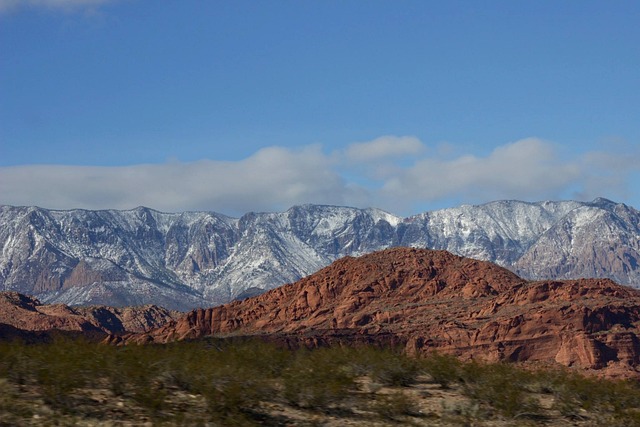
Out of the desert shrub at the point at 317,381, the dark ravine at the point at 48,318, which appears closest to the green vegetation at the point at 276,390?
the desert shrub at the point at 317,381

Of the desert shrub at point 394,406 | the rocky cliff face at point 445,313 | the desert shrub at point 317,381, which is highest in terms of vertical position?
the rocky cliff face at point 445,313

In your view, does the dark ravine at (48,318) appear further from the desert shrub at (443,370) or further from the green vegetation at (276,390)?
the green vegetation at (276,390)

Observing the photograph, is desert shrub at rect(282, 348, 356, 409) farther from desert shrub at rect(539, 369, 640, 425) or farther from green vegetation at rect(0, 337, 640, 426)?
desert shrub at rect(539, 369, 640, 425)

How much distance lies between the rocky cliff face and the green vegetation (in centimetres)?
6350

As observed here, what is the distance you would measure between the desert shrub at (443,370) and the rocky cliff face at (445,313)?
62501mm

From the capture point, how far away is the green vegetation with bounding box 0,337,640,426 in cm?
1939

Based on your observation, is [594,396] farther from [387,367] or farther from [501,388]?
[387,367]

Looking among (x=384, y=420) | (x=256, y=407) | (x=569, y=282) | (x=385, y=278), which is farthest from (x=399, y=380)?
(x=385, y=278)

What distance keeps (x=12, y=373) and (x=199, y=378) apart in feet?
13.4

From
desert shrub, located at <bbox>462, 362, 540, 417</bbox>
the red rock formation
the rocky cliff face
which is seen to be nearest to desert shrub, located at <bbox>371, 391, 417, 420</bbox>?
desert shrub, located at <bbox>462, 362, 540, 417</bbox>

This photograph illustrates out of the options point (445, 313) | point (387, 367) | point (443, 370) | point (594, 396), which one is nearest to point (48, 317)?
point (445, 313)

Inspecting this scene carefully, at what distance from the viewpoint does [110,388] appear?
20500 millimetres

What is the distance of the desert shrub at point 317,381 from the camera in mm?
20891

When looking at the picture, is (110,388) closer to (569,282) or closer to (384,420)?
(384,420)
